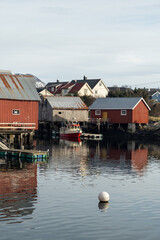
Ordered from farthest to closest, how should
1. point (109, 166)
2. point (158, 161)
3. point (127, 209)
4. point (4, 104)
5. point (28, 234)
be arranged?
point (4, 104) → point (158, 161) → point (109, 166) → point (127, 209) → point (28, 234)

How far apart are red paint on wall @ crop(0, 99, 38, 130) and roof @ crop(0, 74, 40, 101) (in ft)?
2.16

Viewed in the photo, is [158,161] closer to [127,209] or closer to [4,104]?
[4,104]

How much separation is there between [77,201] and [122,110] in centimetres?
6481

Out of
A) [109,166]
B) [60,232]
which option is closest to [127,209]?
[60,232]

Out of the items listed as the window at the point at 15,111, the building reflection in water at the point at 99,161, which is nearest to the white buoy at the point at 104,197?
the building reflection in water at the point at 99,161

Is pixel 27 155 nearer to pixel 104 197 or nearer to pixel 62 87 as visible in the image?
pixel 104 197

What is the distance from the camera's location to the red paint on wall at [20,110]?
54156mm

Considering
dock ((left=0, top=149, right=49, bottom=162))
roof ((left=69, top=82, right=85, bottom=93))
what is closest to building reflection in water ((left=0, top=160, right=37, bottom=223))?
dock ((left=0, top=149, right=49, bottom=162))

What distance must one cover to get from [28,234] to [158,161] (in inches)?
1209

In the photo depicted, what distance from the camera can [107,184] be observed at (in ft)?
103

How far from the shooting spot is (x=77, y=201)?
25.6m

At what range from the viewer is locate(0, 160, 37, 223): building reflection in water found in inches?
886

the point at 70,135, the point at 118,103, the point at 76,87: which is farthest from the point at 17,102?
the point at 76,87

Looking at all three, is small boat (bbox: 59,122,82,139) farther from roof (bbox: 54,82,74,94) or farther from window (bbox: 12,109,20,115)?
roof (bbox: 54,82,74,94)
